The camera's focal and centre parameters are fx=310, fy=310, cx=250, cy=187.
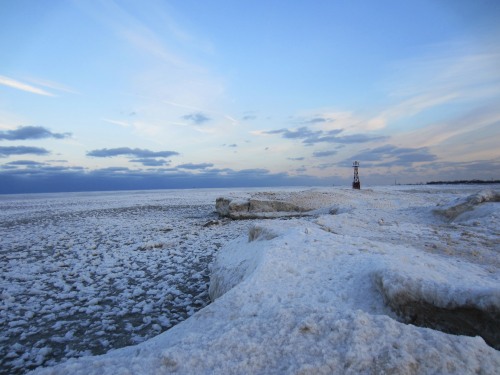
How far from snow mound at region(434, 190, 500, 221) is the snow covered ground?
1.86 feet

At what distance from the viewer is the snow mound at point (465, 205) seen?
9617mm

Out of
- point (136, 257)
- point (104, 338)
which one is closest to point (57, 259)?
point (136, 257)

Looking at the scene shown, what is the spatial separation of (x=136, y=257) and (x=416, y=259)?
624 centimetres

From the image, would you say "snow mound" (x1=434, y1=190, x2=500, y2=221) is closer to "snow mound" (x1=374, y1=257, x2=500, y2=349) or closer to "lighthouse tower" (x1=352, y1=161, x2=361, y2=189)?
"snow mound" (x1=374, y1=257, x2=500, y2=349)

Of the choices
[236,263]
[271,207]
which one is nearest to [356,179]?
[271,207]

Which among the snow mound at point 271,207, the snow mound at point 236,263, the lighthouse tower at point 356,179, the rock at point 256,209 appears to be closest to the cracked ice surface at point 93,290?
the snow mound at point 236,263

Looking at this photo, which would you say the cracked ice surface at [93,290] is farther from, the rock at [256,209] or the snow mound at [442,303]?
the rock at [256,209]

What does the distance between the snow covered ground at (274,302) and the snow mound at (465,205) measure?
0.57m

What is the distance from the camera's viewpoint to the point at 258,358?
7.18 ft

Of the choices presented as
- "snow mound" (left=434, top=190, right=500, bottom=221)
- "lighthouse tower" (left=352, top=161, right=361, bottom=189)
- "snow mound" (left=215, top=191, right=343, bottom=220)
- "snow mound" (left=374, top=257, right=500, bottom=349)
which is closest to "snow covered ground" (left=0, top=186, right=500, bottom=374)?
"snow mound" (left=374, top=257, right=500, bottom=349)

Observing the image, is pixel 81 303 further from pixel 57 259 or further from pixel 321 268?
pixel 321 268

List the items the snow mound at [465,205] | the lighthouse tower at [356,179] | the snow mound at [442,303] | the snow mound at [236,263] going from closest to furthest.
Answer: the snow mound at [442,303] → the snow mound at [236,263] → the snow mound at [465,205] → the lighthouse tower at [356,179]

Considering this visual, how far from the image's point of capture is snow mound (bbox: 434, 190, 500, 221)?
962 centimetres

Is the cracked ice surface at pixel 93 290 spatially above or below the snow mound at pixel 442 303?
below
